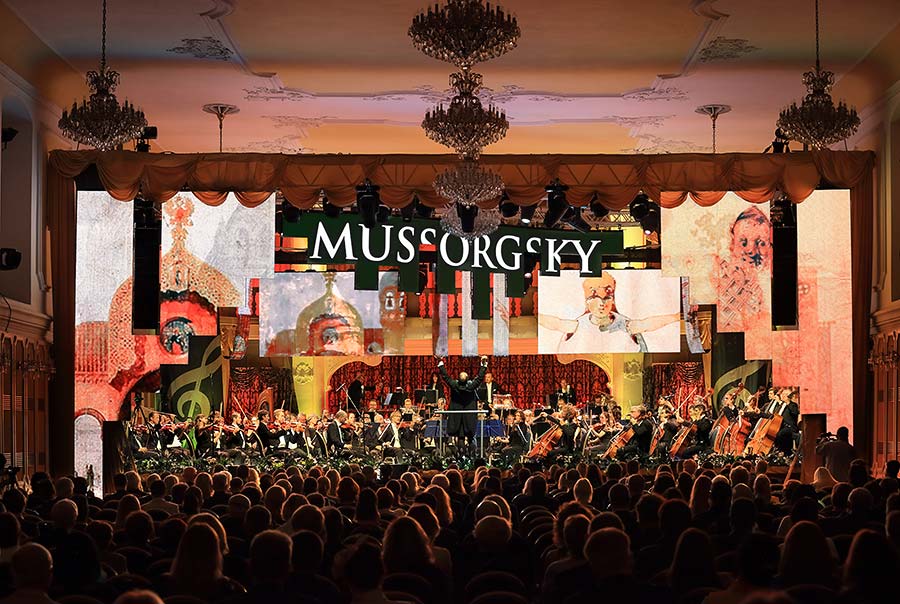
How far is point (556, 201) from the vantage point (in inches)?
730

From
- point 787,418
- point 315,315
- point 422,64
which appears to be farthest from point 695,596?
point 787,418

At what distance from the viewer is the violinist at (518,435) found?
2312cm

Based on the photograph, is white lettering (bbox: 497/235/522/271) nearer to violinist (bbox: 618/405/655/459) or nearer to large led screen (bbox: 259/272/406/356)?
large led screen (bbox: 259/272/406/356)

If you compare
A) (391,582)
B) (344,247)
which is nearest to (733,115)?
(344,247)

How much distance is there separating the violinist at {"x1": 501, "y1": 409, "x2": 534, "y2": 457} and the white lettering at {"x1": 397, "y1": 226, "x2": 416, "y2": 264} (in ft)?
14.5

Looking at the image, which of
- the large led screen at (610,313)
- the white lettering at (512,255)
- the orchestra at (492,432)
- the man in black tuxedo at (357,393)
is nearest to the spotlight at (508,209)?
the white lettering at (512,255)

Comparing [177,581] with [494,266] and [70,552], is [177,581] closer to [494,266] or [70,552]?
[70,552]

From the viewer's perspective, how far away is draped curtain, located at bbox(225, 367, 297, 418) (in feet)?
104

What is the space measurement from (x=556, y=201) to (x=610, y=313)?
346cm

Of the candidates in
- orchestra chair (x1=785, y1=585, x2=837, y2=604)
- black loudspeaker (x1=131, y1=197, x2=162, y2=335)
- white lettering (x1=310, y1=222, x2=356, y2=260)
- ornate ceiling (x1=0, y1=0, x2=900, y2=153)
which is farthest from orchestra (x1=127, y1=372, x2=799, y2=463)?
→ orchestra chair (x1=785, y1=585, x2=837, y2=604)

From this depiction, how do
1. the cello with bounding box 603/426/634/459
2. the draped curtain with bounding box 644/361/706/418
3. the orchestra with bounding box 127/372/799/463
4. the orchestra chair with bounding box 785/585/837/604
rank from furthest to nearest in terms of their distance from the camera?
1. the draped curtain with bounding box 644/361/706/418
2. the cello with bounding box 603/426/634/459
3. the orchestra with bounding box 127/372/799/463
4. the orchestra chair with bounding box 785/585/837/604

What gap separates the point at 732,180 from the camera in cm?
1808

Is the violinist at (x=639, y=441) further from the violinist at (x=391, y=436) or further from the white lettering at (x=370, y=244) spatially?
the white lettering at (x=370, y=244)

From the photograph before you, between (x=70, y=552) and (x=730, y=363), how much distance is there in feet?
70.7
